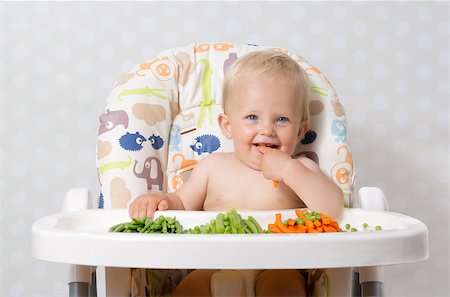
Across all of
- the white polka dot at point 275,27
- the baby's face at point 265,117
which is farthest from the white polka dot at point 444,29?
the baby's face at point 265,117

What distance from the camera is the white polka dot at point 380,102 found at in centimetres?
203

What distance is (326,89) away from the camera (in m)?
1.43

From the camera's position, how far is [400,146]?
206cm

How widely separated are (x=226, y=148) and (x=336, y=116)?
0.23 meters

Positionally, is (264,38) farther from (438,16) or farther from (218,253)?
(218,253)

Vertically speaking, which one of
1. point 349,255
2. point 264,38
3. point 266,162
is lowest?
point 349,255

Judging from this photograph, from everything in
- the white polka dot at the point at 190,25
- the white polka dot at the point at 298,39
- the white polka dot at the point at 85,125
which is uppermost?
the white polka dot at the point at 190,25

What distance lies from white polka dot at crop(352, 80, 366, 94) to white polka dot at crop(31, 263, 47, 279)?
1.01m

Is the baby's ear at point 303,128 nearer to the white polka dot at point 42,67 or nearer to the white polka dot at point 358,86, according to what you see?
the white polka dot at point 358,86

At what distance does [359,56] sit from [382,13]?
140mm

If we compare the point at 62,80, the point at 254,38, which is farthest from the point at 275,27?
the point at 62,80

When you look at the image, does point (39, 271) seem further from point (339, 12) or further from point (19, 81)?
point (339, 12)

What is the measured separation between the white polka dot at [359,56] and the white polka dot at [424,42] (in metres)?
0.17

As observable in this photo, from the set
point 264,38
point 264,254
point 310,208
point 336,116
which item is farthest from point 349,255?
point 264,38
